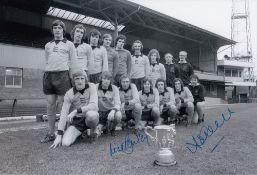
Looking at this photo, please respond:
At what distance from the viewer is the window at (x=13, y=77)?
17.3 metres

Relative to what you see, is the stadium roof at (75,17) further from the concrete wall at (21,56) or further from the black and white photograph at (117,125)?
the black and white photograph at (117,125)

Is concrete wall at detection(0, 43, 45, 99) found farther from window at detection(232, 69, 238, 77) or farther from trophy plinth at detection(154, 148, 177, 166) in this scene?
window at detection(232, 69, 238, 77)

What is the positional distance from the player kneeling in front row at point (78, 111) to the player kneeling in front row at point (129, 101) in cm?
107

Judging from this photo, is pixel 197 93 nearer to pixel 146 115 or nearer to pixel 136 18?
pixel 146 115

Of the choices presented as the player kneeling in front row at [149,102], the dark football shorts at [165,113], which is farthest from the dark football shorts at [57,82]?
the dark football shorts at [165,113]

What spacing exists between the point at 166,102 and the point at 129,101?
1.52 m

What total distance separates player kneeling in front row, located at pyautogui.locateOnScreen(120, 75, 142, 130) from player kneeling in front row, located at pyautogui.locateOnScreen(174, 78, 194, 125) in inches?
66.9

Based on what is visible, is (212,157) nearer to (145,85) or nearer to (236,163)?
(236,163)

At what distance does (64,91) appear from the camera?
4.86 metres

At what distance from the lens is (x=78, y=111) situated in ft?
15.1

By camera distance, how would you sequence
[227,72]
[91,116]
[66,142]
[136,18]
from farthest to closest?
[227,72], [136,18], [91,116], [66,142]

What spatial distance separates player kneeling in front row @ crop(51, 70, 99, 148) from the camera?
14.7 ft

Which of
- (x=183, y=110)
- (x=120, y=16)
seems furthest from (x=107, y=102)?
(x=120, y=16)
